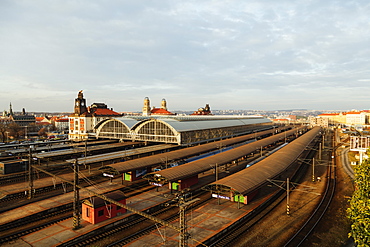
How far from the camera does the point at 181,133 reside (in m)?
64.8

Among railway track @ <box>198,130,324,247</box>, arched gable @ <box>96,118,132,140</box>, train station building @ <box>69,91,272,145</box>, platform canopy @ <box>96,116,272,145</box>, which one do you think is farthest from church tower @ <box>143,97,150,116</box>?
railway track @ <box>198,130,324,247</box>

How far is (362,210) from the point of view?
16.8 meters

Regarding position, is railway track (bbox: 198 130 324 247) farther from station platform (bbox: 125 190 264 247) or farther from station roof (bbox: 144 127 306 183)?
station roof (bbox: 144 127 306 183)

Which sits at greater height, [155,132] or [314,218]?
[155,132]

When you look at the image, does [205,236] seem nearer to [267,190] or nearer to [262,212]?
[262,212]

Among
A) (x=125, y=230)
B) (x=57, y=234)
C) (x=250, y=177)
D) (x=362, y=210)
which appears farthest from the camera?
(x=250, y=177)

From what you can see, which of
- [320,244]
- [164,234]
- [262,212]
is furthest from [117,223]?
[320,244]

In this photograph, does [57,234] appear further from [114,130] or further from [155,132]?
[114,130]

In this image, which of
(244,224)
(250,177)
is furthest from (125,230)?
(250,177)

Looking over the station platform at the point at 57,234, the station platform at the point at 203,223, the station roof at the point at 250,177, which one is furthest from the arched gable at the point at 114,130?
the station platform at the point at 203,223

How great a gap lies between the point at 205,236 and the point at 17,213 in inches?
899

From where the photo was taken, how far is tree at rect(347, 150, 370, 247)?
666 inches

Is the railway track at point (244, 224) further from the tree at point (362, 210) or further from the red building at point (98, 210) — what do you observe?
the red building at point (98, 210)

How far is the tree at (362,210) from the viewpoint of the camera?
16.9m
